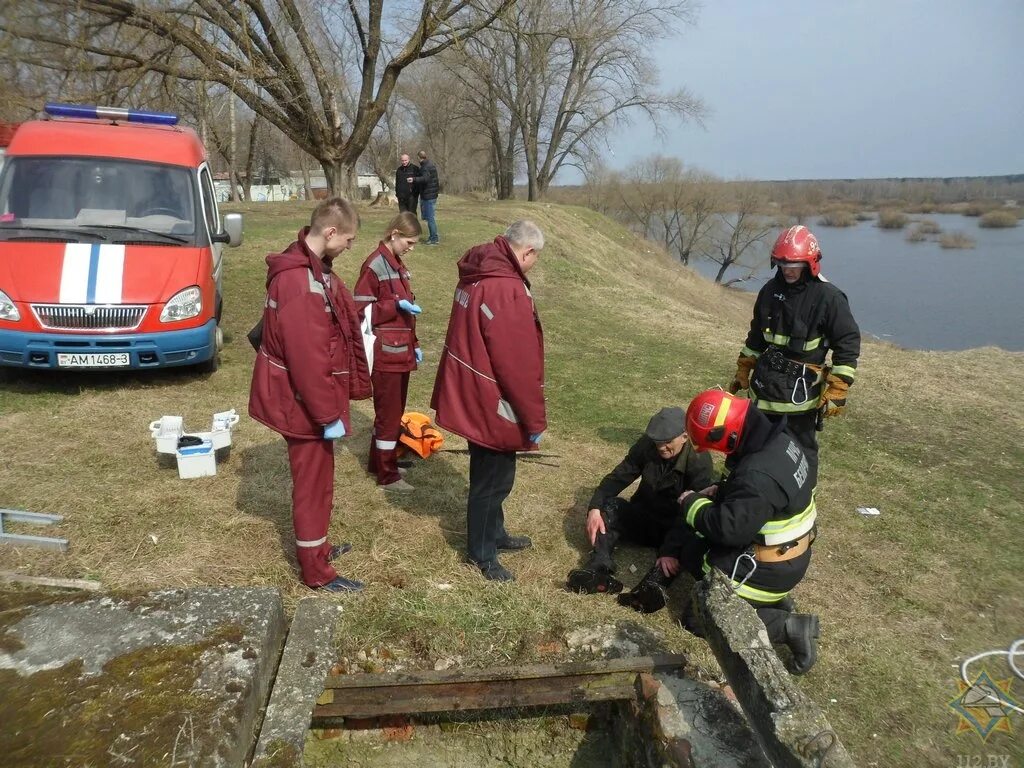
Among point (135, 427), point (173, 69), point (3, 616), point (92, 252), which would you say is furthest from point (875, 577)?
point (173, 69)

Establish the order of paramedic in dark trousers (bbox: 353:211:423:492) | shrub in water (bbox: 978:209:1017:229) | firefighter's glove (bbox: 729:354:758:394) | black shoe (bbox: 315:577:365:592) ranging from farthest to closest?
shrub in water (bbox: 978:209:1017:229) → firefighter's glove (bbox: 729:354:758:394) → paramedic in dark trousers (bbox: 353:211:423:492) → black shoe (bbox: 315:577:365:592)

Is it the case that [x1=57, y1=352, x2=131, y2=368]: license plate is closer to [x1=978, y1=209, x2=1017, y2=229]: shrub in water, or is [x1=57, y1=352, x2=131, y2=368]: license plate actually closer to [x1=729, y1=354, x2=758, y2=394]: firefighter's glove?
[x1=729, y1=354, x2=758, y2=394]: firefighter's glove

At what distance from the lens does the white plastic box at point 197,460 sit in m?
4.98

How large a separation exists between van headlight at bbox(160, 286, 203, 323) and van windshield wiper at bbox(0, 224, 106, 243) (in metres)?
0.90

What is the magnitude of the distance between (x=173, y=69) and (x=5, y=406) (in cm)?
802

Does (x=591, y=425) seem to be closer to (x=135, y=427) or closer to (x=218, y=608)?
(x=135, y=427)

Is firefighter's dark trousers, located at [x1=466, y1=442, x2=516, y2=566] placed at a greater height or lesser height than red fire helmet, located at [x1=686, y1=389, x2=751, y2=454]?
lesser

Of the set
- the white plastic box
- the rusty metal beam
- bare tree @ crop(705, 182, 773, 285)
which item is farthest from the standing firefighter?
bare tree @ crop(705, 182, 773, 285)

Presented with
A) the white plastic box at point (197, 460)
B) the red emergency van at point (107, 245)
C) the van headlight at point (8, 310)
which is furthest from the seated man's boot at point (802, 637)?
the van headlight at point (8, 310)

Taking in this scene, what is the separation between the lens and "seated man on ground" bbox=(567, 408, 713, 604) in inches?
163

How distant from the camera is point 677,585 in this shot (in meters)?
4.22

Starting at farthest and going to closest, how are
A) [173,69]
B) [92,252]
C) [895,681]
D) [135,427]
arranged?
[173,69] → [92,252] → [135,427] → [895,681]

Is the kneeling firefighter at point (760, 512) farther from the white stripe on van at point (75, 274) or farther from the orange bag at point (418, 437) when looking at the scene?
the white stripe on van at point (75, 274)

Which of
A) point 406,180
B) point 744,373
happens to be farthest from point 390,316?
point 406,180
